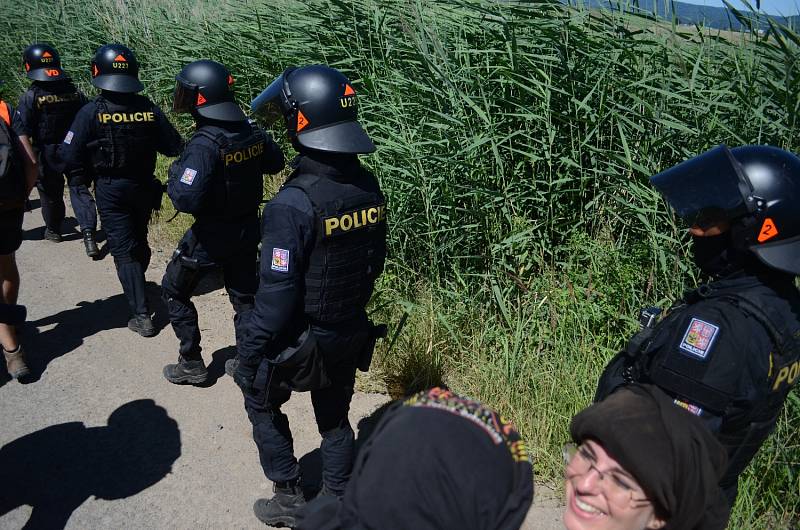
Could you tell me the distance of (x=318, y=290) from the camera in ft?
9.12

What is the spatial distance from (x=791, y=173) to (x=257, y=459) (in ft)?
9.76

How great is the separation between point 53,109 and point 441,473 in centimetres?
654

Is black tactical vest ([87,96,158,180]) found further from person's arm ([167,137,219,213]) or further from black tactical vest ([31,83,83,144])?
black tactical vest ([31,83,83,144])

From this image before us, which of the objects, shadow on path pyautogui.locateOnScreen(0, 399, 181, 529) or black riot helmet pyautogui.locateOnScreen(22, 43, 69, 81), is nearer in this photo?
shadow on path pyautogui.locateOnScreen(0, 399, 181, 529)

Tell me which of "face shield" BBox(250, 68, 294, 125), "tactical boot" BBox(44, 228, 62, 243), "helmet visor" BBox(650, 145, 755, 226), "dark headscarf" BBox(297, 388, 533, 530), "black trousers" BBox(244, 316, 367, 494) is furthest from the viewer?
"tactical boot" BBox(44, 228, 62, 243)

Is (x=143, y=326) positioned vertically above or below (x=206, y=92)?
below

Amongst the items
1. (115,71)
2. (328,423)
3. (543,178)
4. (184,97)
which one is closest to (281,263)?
(328,423)

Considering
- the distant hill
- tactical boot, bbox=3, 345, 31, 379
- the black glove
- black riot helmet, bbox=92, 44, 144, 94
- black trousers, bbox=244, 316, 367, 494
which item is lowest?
tactical boot, bbox=3, 345, 31, 379

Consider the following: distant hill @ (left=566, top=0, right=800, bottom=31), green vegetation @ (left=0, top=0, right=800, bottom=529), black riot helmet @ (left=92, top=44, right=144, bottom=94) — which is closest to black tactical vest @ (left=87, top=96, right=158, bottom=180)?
black riot helmet @ (left=92, top=44, right=144, bottom=94)

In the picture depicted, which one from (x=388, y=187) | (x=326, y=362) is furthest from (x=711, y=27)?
(x=326, y=362)

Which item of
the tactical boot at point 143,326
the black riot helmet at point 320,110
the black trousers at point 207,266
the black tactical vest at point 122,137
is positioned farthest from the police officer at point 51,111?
the black riot helmet at point 320,110

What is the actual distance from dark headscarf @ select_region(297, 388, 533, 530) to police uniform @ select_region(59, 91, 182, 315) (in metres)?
4.24

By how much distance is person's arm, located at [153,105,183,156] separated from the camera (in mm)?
4969

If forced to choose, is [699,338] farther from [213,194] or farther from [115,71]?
[115,71]
